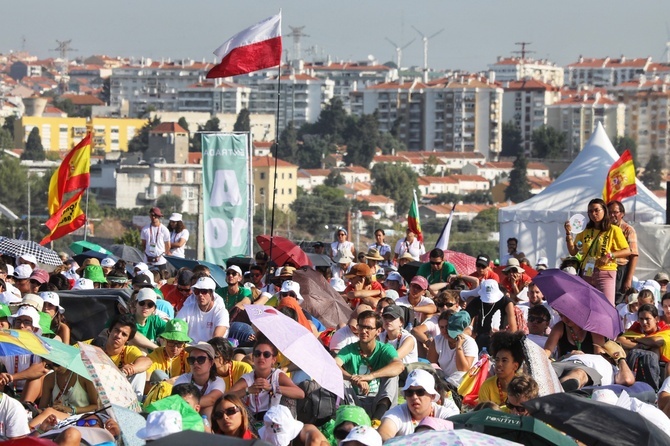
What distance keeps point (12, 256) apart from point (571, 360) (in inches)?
241

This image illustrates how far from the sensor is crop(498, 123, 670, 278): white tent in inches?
790

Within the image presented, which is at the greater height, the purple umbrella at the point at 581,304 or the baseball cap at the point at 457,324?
the purple umbrella at the point at 581,304

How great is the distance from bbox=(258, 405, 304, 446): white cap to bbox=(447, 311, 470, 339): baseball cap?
2.39 m

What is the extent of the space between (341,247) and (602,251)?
5.13 meters

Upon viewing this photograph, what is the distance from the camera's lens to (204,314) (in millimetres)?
9758

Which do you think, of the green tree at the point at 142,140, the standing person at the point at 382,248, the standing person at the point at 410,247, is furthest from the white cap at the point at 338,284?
the green tree at the point at 142,140

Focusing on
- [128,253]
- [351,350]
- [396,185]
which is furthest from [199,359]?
[396,185]

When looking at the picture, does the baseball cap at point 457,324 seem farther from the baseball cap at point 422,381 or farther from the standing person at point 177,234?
the standing person at point 177,234

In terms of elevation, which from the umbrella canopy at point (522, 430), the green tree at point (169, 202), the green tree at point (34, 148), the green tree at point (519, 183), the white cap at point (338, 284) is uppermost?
the umbrella canopy at point (522, 430)

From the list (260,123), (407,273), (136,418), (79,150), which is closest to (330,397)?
(136,418)

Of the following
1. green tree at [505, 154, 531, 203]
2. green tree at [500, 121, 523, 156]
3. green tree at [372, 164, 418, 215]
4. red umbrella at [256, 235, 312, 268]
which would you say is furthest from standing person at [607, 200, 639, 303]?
green tree at [500, 121, 523, 156]

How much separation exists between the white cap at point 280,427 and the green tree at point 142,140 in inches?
5996

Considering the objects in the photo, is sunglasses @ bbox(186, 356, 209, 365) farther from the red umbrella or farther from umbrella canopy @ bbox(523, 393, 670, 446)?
the red umbrella

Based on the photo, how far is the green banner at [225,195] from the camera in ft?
53.4
